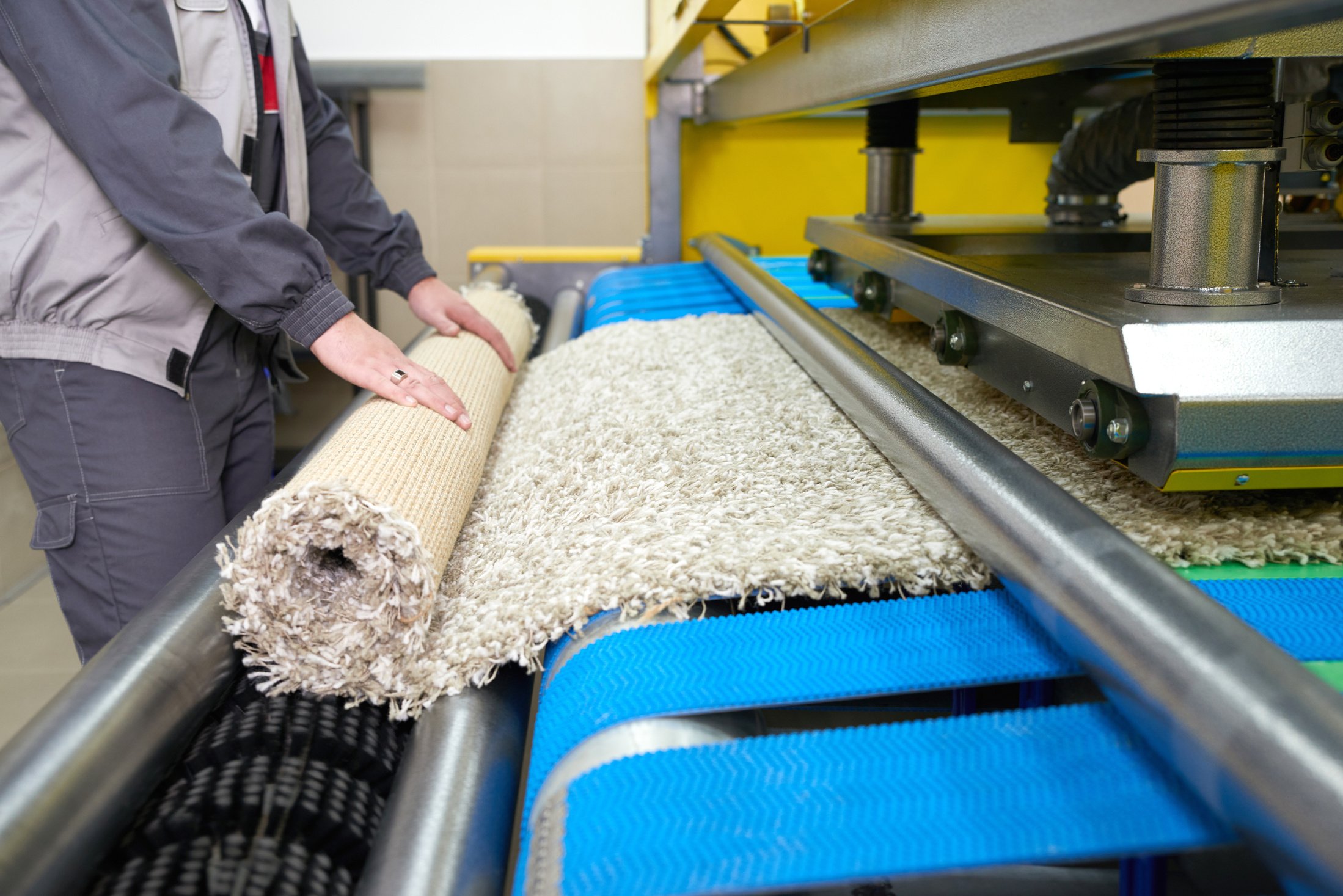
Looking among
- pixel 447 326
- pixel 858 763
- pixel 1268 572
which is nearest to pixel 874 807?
pixel 858 763

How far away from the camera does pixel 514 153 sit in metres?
3.11

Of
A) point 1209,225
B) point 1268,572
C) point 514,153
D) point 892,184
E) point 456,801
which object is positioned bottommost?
point 456,801

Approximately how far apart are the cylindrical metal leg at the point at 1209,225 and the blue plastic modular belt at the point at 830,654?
7.7 inches

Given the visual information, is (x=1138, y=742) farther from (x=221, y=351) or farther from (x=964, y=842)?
(x=221, y=351)

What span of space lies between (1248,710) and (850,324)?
108 centimetres

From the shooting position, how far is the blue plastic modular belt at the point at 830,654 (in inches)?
20.7

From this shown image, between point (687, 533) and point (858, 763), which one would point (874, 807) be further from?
point (687, 533)

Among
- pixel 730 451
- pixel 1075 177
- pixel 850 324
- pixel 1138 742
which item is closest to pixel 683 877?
pixel 1138 742

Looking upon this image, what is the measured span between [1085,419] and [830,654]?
0.80ft

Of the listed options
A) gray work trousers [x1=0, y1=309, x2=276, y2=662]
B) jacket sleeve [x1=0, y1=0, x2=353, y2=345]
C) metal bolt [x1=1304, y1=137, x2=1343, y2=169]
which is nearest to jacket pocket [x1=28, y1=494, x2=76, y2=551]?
gray work trousers [x1=0, y1=309, x2=276, y2=662]

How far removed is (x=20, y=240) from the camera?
1.02 metres

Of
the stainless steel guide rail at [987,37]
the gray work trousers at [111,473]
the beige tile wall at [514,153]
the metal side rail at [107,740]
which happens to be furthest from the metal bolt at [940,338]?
the beige tile wall at [514,153]

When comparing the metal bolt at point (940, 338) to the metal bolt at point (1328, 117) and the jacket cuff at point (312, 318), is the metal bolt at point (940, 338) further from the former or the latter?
the jacket cuff at point (312, 318)

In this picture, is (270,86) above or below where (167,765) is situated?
above
